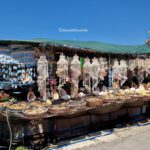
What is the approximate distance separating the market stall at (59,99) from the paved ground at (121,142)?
1.75 ft

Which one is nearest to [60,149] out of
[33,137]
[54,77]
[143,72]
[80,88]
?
[33,137]

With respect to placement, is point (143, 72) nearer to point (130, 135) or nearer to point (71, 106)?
point (130, 135)

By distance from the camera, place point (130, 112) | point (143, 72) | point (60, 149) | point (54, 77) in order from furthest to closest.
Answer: point (143, 72) → point (130, 112) → point (54, 77) → point (60, 149)

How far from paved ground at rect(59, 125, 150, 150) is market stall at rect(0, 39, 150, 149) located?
53 cm

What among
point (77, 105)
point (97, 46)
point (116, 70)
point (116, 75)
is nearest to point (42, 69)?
point (77, 105)

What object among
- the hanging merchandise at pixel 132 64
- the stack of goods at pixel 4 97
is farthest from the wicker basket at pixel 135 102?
the stack of goods at pixel 4 97

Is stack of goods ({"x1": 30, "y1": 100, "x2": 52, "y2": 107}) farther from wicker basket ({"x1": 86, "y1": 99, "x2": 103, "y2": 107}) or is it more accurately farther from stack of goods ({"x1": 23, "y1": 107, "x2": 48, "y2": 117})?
wicker basket ({"x1": 86, "y1": 99, "x2": 103, "y2": 107})

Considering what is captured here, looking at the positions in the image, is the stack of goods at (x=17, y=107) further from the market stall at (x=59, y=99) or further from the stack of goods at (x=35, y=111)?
the stack of goods at (x=35, y=111)

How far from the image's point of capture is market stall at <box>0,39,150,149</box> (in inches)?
218

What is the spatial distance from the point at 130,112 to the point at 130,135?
1.55m

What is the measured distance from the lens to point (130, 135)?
6.65 m

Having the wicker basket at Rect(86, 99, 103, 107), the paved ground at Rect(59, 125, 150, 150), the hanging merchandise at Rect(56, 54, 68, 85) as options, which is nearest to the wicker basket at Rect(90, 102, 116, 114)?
the wicker basket at Rect(86, 99, 103, 107)

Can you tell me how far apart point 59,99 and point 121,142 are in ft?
5.84

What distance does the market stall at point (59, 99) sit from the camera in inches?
218
